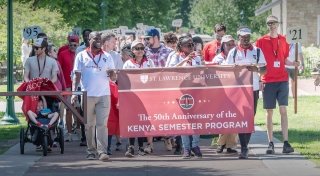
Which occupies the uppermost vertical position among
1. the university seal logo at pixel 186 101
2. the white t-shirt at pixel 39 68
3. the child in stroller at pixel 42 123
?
the white t-shirt at pixel 39 68

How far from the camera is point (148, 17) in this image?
66625 mm

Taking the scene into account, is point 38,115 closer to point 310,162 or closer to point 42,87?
point 42,87

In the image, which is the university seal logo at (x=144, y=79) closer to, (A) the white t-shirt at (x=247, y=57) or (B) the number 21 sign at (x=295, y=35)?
(A) the white t-shirt at (x=247, y=57)

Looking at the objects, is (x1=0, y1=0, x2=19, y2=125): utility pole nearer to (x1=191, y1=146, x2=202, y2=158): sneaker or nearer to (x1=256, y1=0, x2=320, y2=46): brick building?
(x1=191, y1=146, x2=202, y2=158): sneaker

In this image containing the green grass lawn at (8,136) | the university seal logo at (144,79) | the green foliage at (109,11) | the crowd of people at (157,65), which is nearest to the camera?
the crowd of people at (157,65)

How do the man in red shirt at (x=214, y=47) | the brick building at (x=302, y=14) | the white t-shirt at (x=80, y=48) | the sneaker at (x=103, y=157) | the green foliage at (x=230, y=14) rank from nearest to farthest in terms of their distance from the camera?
the sneaker at (x=103, y=157), the man in red shirt at (x=214, y=47), the white t-shirt at (x=80, y=48), the brick building at (x=302, y=14), the green foliage at (x=230, y=14)

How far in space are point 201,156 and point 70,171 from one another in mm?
2478

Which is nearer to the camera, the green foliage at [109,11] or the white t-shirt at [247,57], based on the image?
the white t-shirt at [247,57]

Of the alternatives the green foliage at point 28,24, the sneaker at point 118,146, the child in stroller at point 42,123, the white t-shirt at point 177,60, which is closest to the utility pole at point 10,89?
the sneaker at point 118,146

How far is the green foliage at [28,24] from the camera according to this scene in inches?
1967

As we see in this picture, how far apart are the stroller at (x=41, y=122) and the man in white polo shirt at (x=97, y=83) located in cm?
99

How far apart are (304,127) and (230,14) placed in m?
66.9

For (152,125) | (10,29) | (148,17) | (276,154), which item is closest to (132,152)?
(152,125)

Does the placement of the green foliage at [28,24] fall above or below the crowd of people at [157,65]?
above
